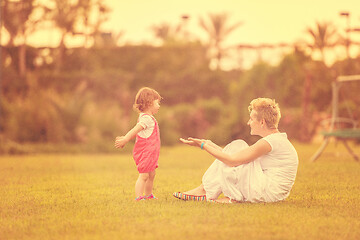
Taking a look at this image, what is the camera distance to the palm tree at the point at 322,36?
27141 millimetres

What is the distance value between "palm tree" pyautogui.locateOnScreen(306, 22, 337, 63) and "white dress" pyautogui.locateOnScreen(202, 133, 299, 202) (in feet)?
70.6

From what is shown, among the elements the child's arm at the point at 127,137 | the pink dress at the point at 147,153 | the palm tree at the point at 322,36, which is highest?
the palm tree at the point at 322,36

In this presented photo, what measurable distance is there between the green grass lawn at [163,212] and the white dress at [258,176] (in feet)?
0.43

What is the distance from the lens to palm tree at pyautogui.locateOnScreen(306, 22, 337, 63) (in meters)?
27.1

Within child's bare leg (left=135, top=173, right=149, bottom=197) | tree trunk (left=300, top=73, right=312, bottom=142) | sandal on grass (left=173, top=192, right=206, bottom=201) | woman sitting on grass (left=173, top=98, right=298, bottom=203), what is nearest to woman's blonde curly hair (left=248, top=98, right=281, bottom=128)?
woman sitting on grass (left=173, top=98, right=298, bottom=203)

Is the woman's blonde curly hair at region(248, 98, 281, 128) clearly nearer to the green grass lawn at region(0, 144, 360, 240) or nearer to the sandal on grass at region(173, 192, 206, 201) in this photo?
the green grass lawn at region(0, 144, 360, 240)

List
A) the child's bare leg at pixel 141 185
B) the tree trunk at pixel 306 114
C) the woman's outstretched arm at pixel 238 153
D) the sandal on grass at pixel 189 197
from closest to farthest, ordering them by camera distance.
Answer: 1. the woman's outstretched arm at pixel 238 153
2. the sandal on grass at pixel 189 197
3. the child's bare leg at pixel 141 185
4. the tree trunk at pixel 306 114

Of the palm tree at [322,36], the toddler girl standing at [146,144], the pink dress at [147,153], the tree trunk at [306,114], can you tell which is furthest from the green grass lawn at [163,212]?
the palm tree at [322,36]

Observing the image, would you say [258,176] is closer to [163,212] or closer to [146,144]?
[163,212]

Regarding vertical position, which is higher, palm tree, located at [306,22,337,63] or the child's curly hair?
palm tree, located at [306,22,337,63]

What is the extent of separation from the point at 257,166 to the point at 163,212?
1027 millimetres

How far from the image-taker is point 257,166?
5402 millimetres

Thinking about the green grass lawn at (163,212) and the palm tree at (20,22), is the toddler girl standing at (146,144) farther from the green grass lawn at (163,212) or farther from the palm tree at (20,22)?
the palm tree at (20,22)

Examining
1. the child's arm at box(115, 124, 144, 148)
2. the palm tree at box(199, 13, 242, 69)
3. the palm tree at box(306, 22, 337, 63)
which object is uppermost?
the palm tree at box(199, 13, 242, 69)
